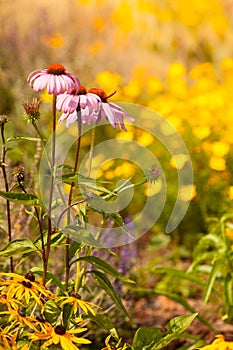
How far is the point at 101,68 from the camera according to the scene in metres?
5.96

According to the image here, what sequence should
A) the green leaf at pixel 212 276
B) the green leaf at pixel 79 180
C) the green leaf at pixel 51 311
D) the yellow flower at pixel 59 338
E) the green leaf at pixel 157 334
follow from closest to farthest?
the yellow flower at pixel 59 338, the green leaf at pixel 79 180, the green leaf at pixel 51 311, the green leaf at pixel 157 334, the green leaf at pixel 212 276

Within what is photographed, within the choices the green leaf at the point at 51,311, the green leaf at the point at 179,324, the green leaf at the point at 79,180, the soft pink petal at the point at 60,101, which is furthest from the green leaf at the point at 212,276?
the soft pink petal at the point at 60,101

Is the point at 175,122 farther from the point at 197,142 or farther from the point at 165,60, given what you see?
the point at 165,60

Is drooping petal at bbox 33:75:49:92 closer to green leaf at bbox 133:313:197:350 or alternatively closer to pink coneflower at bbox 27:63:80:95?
pink coneflower at bbox 27:63:80:95

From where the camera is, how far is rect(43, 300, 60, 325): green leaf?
1.86 m

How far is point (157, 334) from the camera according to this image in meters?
2.04

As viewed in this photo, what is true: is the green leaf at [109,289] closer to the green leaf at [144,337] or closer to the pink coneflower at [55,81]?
the green leaf at [144,337]

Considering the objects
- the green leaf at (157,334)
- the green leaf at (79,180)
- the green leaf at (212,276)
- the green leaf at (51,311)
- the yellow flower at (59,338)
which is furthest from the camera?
the green leaf at (212,276)

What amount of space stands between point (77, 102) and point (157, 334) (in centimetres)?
76

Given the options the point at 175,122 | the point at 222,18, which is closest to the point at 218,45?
the point at 222,18

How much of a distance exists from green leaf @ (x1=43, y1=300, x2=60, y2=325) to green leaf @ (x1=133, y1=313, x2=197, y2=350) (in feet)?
0.95

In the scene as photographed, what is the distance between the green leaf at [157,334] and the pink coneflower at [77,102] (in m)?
0.68

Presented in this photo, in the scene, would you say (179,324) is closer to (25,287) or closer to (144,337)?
(144,337)

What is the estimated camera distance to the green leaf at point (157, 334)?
6.49ft
